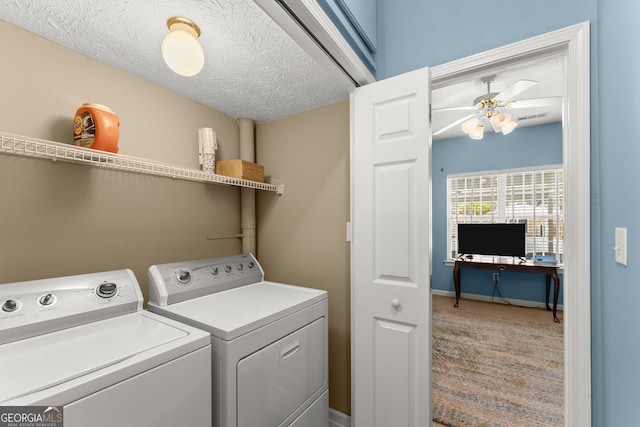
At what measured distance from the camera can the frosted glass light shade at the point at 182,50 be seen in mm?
1174

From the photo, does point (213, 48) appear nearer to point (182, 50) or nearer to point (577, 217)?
point (182, 50)

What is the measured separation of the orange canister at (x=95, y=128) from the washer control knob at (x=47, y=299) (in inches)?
25.8

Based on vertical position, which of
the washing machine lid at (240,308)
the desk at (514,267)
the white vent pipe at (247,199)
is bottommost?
the desk at (514,267)

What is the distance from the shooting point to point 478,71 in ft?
4.34

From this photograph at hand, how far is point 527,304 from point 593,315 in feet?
12.8

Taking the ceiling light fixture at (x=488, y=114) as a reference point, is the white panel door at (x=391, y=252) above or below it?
below

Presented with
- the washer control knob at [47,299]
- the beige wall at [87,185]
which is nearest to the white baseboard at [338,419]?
the beige wall at [87,185]

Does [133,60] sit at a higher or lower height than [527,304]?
higher

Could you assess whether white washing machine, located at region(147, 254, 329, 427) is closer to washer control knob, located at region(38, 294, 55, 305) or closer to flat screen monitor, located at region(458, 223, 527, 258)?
washer control knob, located at region(38, 294, 55, 305)

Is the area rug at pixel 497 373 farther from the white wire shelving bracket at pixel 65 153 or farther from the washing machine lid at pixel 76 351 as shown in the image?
the white wire shelving bracket at pixel 65 153

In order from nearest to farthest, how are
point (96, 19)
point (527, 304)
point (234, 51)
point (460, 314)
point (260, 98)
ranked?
point (96, 19) → point (234, 51) → point (260, 98) → point (460, 314) → point (527, 304)

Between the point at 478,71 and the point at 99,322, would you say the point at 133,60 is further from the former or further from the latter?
the point at 478,71

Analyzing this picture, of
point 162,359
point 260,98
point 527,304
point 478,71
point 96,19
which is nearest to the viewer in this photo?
point 162,359

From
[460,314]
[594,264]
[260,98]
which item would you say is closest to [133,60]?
[260,98]
